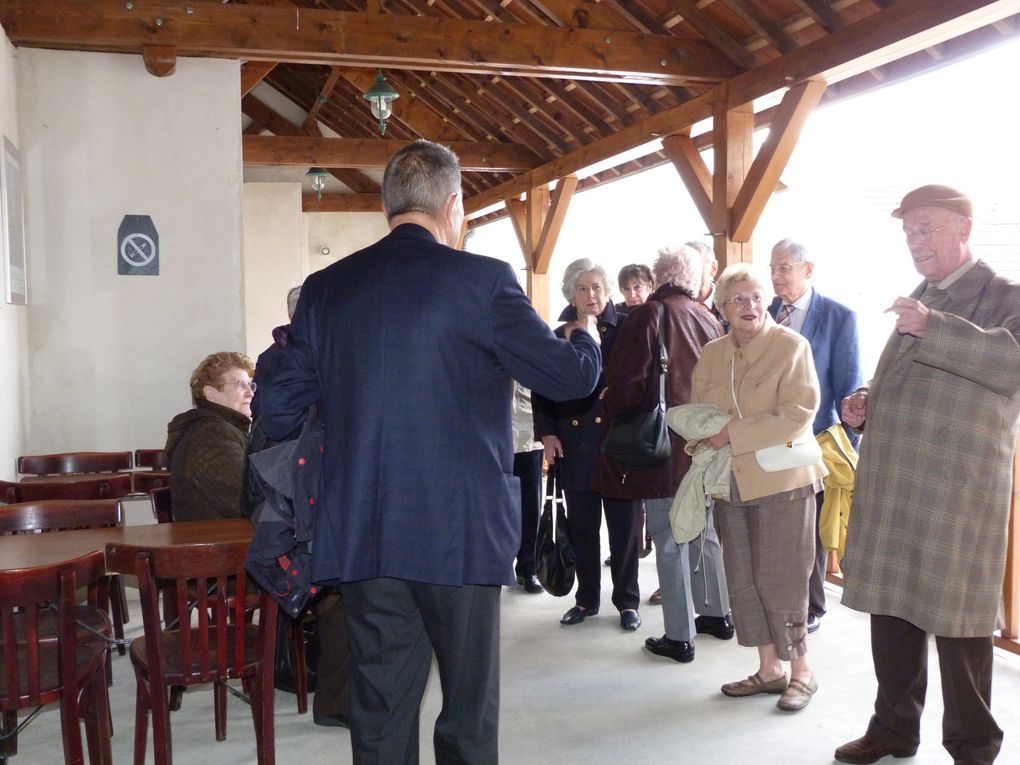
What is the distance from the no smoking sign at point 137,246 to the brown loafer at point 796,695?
4.04m

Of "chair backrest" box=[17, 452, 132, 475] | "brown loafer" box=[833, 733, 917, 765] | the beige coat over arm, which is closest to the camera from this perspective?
"brown loafer" box=[833, 733, 917, 765]

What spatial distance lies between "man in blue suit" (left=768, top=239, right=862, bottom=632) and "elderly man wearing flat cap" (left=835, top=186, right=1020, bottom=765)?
1325 mm

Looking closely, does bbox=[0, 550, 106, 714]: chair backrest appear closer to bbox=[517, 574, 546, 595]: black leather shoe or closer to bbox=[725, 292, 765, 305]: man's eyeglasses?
bbox=[725, 292, 765, 305]: man's eyeglasses

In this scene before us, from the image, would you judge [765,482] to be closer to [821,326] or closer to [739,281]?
[739,281]

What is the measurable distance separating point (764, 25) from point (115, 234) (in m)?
4.13

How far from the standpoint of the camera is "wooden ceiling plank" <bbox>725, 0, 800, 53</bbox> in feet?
19.6

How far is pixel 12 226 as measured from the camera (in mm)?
4820

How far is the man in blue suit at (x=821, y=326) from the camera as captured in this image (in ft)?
13.5

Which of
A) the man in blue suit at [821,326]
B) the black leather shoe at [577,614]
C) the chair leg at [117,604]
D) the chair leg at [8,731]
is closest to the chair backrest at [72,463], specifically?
the chair leg at [117,604]

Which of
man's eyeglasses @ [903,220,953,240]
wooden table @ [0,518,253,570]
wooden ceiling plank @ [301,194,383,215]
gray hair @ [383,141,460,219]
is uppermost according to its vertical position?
wooden ceiling plank @ [301,194,383,215]

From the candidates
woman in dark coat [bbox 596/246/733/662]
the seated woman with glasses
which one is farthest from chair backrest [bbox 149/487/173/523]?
woman in dark coat [bbox 596/246/733/662]

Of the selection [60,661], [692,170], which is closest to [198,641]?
[60,661]

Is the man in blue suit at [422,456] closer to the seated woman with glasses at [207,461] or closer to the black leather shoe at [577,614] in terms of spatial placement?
the seated woman with glasses at [207,461]

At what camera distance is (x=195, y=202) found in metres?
5.52
